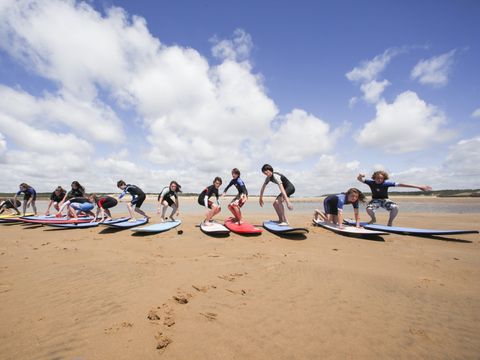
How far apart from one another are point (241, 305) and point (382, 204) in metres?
8.39

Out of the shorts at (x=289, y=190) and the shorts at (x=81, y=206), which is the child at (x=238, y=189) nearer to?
the shorts at (x=289, y=190)

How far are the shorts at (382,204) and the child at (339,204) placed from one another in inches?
24.5

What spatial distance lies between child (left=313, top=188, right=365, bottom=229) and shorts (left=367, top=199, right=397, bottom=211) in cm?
62

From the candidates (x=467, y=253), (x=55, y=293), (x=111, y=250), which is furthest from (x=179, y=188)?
(x=467, y=253)

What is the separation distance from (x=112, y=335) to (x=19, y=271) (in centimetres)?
355

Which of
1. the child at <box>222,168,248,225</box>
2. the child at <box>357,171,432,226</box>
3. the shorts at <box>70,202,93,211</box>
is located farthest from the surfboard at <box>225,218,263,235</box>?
the shorts at <box>70,202,93,211</box>

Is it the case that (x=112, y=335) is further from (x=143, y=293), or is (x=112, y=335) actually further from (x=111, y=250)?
(x=111, y=250)

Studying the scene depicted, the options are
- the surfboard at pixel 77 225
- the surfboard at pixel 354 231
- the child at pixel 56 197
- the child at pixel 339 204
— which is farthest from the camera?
the child at pixel 56 197

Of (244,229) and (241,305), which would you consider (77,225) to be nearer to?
(244,229)

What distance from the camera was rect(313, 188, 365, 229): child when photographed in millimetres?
8386

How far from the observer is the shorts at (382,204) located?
8.61m

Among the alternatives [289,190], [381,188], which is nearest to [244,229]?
[289,190]

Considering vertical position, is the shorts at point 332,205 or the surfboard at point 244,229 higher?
the shorts at point 332,205

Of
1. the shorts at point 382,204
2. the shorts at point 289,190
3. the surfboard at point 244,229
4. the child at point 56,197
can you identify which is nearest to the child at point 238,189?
the surfboard at point 244,229
